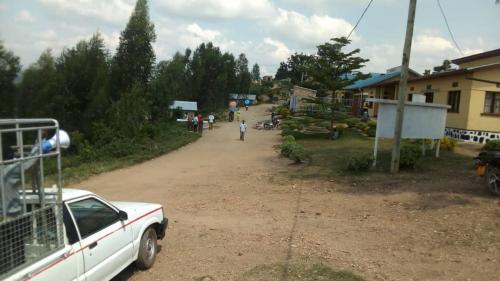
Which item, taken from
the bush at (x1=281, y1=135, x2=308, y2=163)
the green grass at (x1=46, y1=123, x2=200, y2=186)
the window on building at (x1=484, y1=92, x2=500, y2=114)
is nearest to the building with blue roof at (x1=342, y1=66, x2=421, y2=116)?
the window on building at (x1=484, y1=92, x2=500, y2=114)

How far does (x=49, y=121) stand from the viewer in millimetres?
4395

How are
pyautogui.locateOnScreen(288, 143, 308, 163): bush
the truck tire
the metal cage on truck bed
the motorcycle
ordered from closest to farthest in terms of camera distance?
the metal cage on truck bed, the truck tire, the motorcycle, pyautogui.locateOnScreen(288, 143, 308, 163): bush

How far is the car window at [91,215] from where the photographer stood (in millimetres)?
4906

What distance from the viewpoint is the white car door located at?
4805mm

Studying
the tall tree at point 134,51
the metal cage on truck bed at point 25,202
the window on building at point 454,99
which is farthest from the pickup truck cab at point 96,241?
the tall tree at point 134,51

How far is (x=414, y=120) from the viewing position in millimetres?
14242

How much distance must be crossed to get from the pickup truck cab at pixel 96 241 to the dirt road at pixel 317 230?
505 mm

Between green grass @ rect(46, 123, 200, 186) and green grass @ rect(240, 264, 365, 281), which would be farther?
green grass @ rect(46, 123, 200, 186)

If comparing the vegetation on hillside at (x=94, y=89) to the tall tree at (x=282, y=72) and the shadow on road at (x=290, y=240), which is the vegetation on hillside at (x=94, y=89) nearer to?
the shadow on road at (x=290, y=240)

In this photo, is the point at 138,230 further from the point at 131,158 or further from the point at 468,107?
the point at 468,107

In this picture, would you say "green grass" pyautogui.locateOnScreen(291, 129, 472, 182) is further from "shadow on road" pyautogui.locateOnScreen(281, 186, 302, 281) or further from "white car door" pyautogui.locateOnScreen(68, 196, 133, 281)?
"white car door" pyautogui.locateOnScreen(68, 196, 133, 281)

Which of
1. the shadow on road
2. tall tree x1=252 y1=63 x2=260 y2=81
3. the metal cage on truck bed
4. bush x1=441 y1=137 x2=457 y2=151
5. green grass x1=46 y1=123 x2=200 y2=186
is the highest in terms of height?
tall tree x1=252 y1=63 x2=260 y2=81

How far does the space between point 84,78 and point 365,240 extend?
992 inches

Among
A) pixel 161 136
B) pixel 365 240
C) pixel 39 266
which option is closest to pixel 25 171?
pixel 39 266
